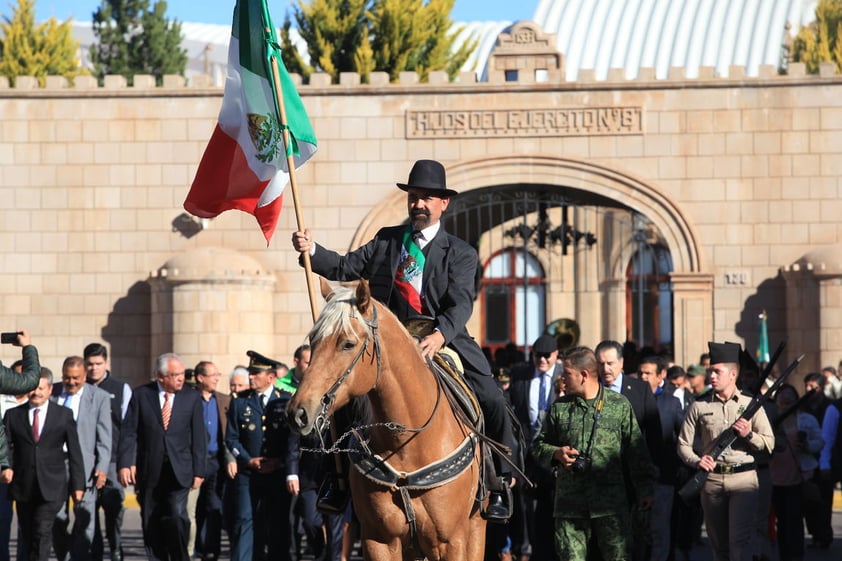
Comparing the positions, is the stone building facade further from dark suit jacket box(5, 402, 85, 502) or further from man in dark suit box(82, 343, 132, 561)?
dark suit jacket box(5, 402, 85, 502)

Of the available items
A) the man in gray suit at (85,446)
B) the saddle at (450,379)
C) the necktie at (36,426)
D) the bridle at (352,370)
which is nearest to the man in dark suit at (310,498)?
the man in gray suit at (85,446)

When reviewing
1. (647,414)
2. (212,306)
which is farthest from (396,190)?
(647,414)

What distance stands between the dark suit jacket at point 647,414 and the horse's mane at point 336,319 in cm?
452

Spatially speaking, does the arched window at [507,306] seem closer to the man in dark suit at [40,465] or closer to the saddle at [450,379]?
the man in dark suit at [40,465]

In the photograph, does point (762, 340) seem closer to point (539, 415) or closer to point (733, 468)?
point (539, 415)

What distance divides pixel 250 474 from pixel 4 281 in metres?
12.3

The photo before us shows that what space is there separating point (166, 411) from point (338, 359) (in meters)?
6.40

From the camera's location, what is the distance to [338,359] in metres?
7.75

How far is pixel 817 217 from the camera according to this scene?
24609mm

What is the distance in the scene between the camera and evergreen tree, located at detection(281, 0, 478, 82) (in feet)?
120

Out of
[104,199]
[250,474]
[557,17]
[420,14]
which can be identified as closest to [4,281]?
[104,199]

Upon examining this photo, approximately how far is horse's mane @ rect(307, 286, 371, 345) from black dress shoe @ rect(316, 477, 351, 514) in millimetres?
1532

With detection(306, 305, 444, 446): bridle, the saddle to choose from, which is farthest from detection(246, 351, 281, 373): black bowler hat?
detection(306, 305, 444, 446): bridle

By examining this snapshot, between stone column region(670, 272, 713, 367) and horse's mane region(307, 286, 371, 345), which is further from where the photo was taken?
stone column region(670, 272, 713, 367)
